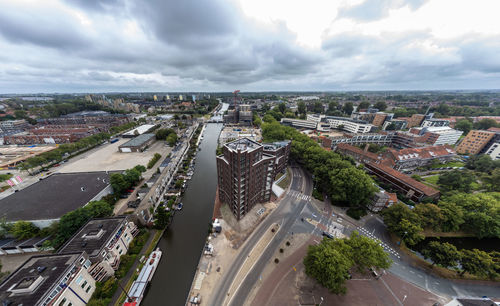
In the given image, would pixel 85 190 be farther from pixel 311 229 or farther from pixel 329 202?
pixel 329 202

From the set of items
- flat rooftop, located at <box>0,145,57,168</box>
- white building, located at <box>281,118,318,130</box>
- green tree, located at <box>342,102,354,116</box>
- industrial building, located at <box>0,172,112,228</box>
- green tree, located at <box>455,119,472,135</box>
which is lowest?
flat rooftop, located at <box>0,145,57,168</box>

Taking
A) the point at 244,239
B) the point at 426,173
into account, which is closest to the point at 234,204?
the point at 244,239

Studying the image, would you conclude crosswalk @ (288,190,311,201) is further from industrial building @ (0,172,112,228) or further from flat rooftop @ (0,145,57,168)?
flat rooftop @ (0,145,57,168)

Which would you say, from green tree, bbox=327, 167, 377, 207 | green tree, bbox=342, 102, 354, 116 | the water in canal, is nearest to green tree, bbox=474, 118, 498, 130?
green tree, bbox=342, 102, 354, 116

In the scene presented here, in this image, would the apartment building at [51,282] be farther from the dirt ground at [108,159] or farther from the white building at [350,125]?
the white building at [350,125]

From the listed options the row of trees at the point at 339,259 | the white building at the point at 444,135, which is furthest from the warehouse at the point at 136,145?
the white building at the point at 444,135

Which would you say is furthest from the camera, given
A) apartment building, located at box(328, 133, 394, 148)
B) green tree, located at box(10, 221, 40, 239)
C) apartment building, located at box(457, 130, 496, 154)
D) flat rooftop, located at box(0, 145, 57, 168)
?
apartment building, located at box(328, 133, 394, 148)
